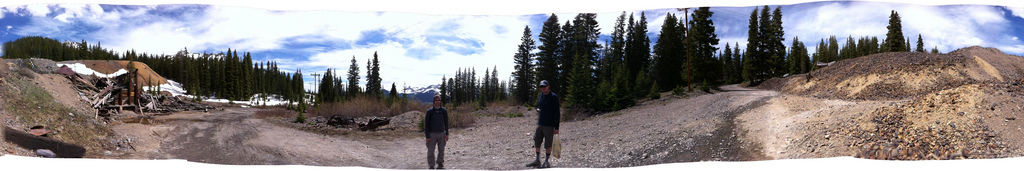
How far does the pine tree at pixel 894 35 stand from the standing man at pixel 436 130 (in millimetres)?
4281

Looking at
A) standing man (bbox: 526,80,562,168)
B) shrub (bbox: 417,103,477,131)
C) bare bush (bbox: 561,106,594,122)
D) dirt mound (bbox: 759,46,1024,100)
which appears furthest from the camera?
bare bush (bbox: 561,106,594,122)

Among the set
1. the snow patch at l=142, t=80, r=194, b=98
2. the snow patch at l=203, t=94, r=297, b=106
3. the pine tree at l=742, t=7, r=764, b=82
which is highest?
the pine tree at l=742, t=7, r=764, b=82

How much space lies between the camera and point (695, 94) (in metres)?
4.84

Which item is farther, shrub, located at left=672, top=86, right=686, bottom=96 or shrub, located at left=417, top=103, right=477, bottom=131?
shrub, located at left=672, top=86, right=686, bottom=96

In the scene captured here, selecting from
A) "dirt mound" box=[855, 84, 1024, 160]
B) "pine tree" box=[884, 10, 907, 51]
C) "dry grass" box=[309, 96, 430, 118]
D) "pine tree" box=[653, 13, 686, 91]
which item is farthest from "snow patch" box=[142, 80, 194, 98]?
"pine tree" box=[884, 10, 907, 51]

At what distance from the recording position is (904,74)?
393 cm

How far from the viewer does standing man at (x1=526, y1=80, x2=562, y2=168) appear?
Result: 363 cm

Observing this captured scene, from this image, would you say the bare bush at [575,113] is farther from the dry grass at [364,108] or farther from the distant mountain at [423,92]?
the dry grass at [364,108]

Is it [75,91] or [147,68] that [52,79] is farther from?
[147,68]

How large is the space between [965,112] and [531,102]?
11.8ft

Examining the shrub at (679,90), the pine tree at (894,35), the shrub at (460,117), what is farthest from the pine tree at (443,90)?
the pine tree at (894,35)

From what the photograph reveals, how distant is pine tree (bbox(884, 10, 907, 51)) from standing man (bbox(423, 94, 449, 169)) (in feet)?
14.0

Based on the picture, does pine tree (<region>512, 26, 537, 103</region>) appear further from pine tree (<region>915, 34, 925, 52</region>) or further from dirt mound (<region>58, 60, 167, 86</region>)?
pine tree (<region>915, 34, 925, 52</region>)

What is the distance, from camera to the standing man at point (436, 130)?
141 inches
